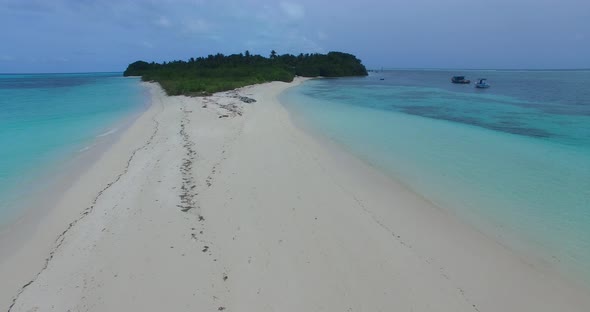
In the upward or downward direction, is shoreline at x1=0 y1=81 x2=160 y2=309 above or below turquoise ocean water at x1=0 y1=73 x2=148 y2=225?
below

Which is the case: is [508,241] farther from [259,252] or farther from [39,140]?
[39,140]

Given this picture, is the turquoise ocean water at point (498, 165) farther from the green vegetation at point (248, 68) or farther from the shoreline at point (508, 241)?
the green vegetation at point (248, 68)

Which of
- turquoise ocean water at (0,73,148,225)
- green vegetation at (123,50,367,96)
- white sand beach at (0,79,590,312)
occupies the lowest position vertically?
white sand beach at (0,79,590,312)

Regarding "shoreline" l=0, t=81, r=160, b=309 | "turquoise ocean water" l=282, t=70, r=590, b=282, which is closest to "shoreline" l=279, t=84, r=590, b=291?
"turquoise ocean water" l=282, t=70, r=590, b=282

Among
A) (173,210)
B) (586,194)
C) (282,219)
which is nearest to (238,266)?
(282,219)

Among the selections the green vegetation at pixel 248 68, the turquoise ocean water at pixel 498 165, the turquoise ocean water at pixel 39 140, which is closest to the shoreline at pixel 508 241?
the turquoise ocean water at pixel 498 165

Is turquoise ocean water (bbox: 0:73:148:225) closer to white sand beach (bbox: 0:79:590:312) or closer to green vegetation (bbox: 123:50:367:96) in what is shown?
white sand beach (bbox: 0:79:590:312)

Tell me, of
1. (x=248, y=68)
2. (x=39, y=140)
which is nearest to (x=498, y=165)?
(x=39, y=140)
